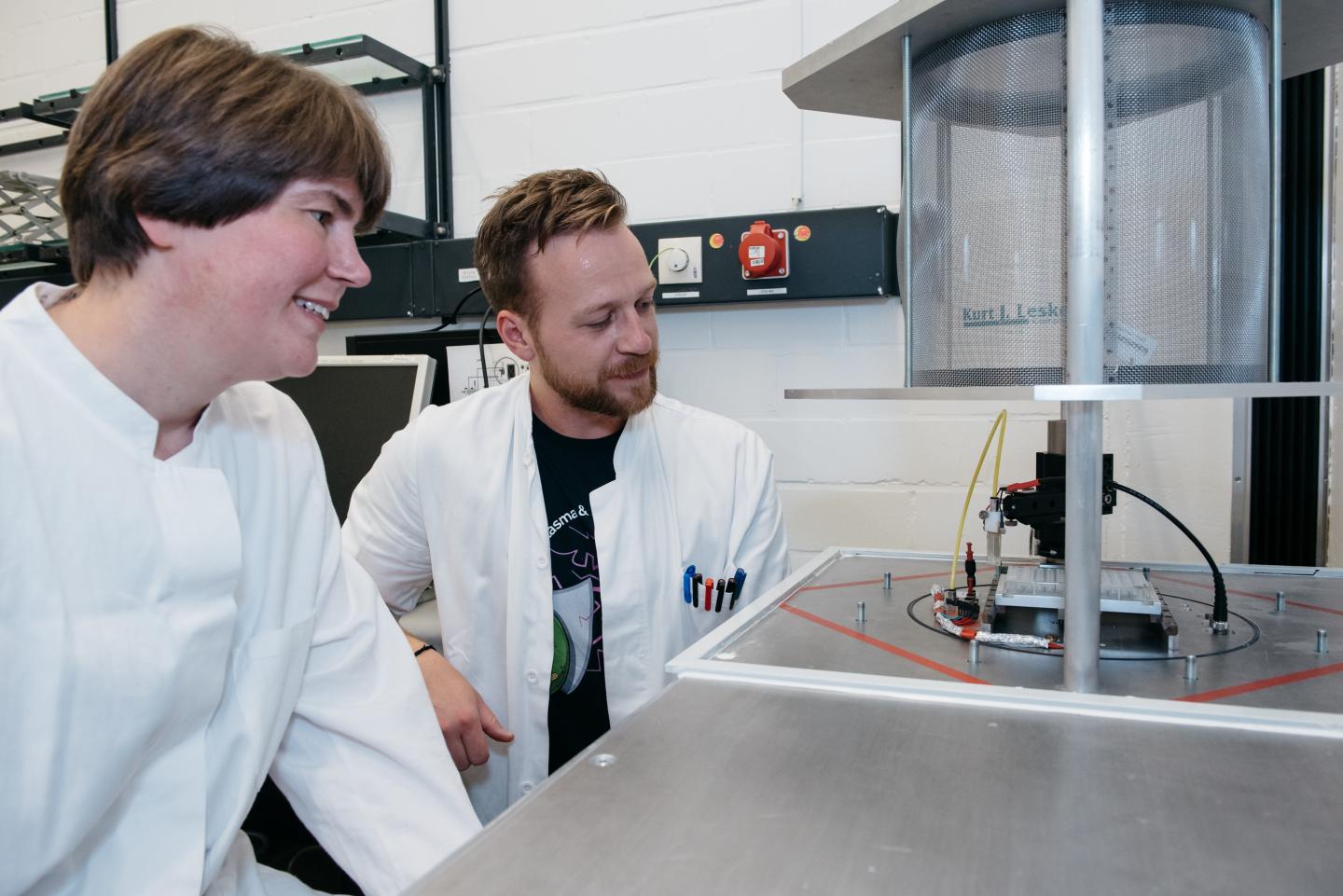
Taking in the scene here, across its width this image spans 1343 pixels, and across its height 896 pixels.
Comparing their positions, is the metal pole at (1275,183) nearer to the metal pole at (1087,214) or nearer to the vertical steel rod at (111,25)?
the metal pole at (1087,214)

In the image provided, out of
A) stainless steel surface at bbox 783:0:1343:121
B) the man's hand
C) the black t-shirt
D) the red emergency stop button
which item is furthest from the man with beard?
stainless steel surface at bbox 783:0:1343:121

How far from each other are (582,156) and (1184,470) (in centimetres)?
151

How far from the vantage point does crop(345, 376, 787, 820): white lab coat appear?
1528 millimetres

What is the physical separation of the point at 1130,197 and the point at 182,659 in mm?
966

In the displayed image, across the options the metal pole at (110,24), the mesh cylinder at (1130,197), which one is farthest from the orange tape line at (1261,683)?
the metal pole at (110,24)

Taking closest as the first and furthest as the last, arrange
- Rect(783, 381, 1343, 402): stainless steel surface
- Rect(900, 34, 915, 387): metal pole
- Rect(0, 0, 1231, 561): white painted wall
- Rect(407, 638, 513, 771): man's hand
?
1. Rect(783, 381, 1343, 402): stainless steel surface
2. Rect(900, 34, 915, 387): metal pole
3. Rect(407, 638, 513, 771): man's hand
4. Rect(0, 0, 1231, 561): white painted wall

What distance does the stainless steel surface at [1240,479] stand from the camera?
5.97 feet

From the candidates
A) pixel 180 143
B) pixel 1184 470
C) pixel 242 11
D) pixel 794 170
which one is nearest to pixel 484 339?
pixel 794 170

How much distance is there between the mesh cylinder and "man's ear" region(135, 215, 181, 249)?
29.6 inches

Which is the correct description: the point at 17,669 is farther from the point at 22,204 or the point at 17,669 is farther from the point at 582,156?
the point at 22,204

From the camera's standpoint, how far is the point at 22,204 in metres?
2.50

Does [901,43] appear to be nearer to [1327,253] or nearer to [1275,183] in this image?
[1275,183]

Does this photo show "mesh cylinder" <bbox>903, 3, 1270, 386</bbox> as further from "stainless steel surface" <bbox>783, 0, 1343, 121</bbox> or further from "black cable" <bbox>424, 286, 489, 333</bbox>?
"black cable" <bbox>424, 286, 489, 333</bbox>

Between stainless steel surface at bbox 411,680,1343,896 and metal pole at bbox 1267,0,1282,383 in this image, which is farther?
metal pole at bbox 1267,0,1282,383
